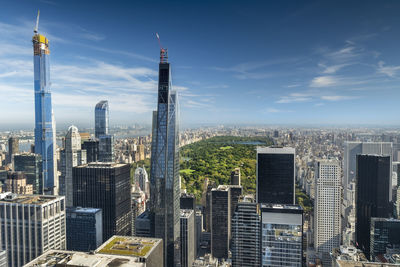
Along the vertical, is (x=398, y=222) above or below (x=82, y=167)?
below

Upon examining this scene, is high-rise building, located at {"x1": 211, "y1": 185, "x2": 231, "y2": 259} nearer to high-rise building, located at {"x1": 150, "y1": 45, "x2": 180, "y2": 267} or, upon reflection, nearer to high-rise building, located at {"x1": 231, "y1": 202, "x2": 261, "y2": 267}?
high-rise building, located at {"x1": 150, "y1": 45, "x2": 180, "y2": 267}

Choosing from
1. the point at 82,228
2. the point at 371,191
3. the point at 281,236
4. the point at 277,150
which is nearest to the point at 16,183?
the point at 82,228

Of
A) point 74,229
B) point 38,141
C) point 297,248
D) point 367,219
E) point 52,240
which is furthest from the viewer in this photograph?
point 38,141

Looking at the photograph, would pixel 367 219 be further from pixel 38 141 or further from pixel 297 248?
pixel 38 141

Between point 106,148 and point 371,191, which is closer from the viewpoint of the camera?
point 371,191

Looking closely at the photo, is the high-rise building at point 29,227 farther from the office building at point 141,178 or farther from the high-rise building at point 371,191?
the high-rise building at point 371,191

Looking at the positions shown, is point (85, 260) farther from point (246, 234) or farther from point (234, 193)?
point (234, 193)

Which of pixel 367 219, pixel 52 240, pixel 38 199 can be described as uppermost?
pixel 38 199

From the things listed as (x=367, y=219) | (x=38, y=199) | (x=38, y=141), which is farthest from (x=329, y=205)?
(x=38, y=141)
